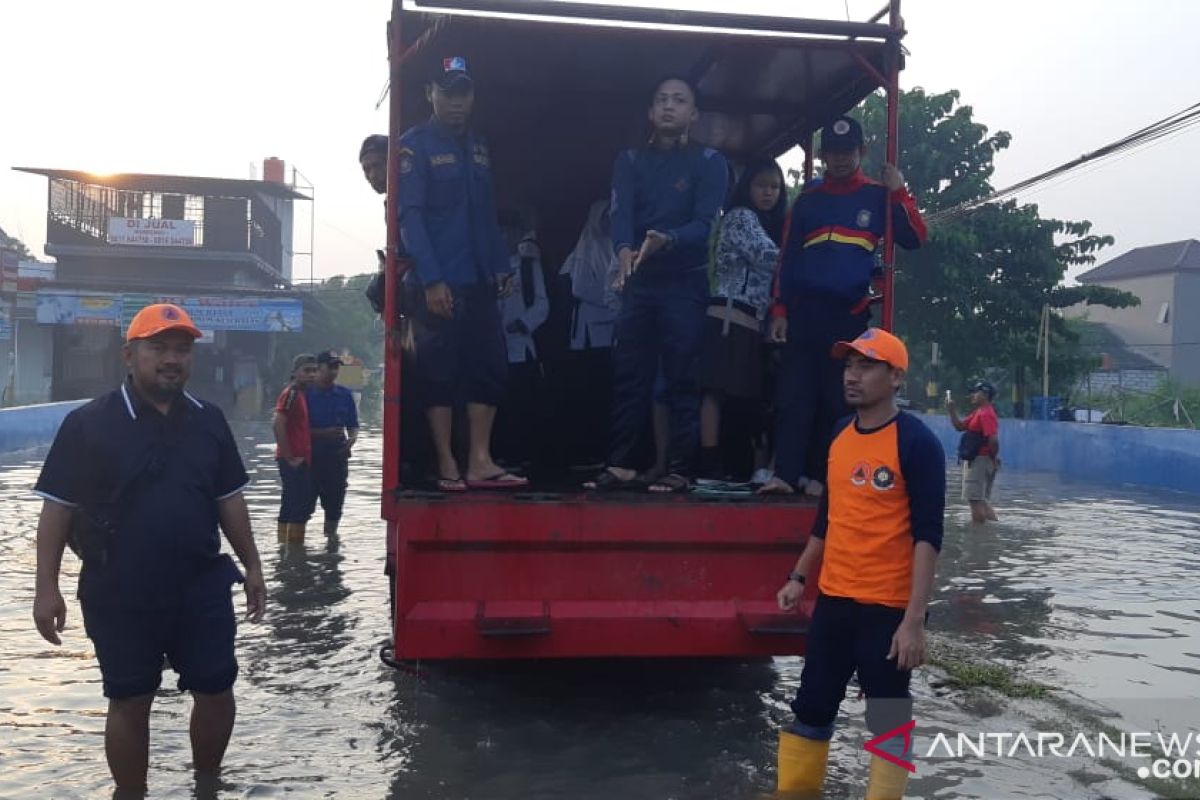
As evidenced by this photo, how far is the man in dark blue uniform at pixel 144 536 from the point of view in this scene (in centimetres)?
374

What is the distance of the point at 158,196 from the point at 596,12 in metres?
38.8

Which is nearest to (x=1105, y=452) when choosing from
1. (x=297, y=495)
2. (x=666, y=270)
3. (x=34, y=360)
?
(x=297, y=495)

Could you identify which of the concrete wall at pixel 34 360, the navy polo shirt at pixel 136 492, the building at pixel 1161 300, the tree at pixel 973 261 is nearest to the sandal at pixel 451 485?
the navy polo shirt at pixel 136 492

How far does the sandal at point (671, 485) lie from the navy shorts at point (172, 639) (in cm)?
193

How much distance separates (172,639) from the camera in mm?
3877

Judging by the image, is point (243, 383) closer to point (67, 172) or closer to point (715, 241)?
point (67, 172)

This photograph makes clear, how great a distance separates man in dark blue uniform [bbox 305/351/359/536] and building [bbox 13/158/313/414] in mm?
28142

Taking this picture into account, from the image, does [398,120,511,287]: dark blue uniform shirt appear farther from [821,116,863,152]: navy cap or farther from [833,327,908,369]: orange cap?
[833,327,908,369]: orange cap

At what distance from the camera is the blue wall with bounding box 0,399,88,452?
21578 millimetres

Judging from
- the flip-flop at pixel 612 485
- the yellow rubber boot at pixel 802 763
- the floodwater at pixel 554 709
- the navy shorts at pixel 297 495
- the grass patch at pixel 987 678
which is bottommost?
the floodwater at pixel 554 709

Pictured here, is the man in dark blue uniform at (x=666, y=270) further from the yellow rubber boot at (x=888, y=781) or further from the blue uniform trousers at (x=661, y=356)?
the yellow rubber boot at (x=888, y=781)

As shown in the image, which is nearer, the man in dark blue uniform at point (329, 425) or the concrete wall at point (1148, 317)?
the man in dark blue uniform at point (329, 425)

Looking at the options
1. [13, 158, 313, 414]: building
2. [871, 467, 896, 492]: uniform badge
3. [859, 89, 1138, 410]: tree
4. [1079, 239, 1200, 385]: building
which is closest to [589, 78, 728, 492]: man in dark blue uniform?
[871, 467, 896, 492]: uniform badge

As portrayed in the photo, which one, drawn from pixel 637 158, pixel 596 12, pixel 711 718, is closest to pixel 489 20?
pixel 596 12
